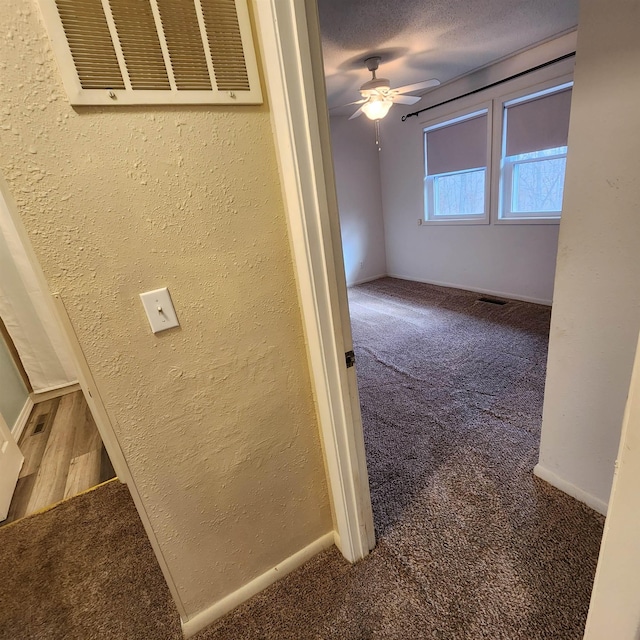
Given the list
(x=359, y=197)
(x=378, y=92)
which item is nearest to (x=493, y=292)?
(x=359, y=197)

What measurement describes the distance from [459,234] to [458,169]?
0.77 metres

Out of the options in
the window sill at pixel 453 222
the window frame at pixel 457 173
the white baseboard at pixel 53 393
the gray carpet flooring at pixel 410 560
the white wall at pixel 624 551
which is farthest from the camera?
the window sill at pixel 453 222

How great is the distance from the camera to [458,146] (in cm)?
396

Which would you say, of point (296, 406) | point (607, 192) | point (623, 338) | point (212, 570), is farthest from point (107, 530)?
point (607, 192)

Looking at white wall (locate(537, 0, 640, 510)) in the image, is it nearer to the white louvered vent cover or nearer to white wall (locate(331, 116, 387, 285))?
the white louvered vent cover

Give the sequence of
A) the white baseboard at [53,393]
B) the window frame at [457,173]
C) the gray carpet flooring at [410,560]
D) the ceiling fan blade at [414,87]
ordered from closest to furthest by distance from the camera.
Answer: the gray carpet flooring at [410,560]
the ceiling fan blade at [414,87]
the white baseboard at [53,393]
the window frame at [457,173]

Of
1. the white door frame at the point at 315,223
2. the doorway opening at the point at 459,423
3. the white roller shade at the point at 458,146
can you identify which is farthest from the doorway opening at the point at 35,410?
the white roller shade at the point at 458,146

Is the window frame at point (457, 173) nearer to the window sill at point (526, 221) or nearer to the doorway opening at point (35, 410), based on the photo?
the window sill at point (526, 221)

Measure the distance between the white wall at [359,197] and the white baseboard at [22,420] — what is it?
142 inches

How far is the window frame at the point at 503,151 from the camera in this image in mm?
3047

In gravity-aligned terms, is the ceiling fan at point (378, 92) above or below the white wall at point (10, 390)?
above

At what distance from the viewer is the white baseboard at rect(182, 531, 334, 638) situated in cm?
113

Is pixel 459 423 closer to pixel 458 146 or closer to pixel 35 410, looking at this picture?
pixel 35 410

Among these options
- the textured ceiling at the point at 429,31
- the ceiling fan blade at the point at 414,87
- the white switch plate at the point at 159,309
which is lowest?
the white switch plate at the point at 159,309
